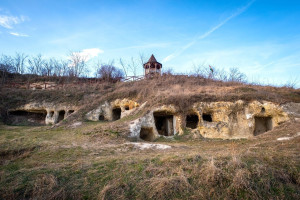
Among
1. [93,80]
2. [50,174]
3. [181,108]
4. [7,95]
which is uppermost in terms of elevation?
[93,80]

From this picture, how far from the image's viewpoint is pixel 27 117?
752 inches

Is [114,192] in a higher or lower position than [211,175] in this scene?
lower

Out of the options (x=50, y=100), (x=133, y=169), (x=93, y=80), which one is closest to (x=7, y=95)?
(x=50, y=100)

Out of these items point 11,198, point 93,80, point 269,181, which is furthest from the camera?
point 93,80

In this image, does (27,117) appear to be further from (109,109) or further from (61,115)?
(109,109)

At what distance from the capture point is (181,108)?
1354 cm

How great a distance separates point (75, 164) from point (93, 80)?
24.9 meters

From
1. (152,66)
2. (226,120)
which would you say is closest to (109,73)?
(152,66)

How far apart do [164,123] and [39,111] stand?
14.3 m

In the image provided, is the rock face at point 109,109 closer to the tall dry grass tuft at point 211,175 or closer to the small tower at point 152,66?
the small tower at point 152,66

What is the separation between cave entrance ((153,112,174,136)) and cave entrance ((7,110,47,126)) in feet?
41.5

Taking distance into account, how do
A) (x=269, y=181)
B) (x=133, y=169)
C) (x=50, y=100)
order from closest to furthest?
(x=269, y=181) → (x=133, y=169) → (x=50, y=100)

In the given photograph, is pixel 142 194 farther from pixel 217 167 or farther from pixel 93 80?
pixel 93 80

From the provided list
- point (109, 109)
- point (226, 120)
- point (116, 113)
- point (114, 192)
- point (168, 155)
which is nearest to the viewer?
point (114, 192)
